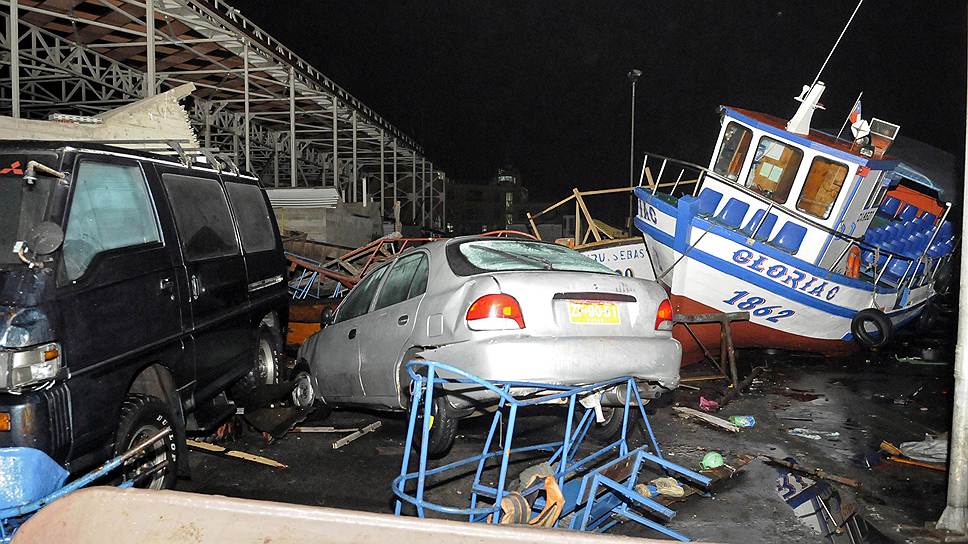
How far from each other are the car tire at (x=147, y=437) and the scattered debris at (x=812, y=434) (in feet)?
17.4

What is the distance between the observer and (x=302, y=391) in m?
6.58

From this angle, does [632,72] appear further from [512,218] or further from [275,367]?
[512,218]

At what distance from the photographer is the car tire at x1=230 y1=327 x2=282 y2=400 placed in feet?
20.1

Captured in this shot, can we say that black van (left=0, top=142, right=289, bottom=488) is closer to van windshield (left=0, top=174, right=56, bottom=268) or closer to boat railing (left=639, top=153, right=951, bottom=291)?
van windshield (left=0, top=174, right=56, bottom=268)

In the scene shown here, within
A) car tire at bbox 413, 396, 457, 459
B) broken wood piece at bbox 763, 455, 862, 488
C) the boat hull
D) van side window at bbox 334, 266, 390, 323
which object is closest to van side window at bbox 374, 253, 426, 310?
van side window at bbox 334, 266, 390, 323

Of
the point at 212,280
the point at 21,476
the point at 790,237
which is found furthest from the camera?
the point at 790,237

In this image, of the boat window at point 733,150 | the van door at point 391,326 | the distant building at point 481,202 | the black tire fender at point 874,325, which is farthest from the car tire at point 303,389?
the distant building at point 481,202

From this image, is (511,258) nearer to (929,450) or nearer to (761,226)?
(929,450)

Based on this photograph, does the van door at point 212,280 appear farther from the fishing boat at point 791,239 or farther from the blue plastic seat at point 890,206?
the blue plastic seat at point 890,206

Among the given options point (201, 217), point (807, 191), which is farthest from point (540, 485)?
point (807, 191)

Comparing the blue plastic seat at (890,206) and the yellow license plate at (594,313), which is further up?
the blue plastic seat at (890,206)

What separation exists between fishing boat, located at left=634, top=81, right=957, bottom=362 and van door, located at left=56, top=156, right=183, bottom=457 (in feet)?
24.3

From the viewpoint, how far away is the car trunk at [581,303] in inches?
171

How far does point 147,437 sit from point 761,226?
375 inches
